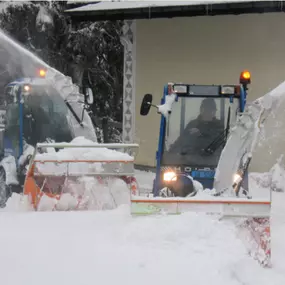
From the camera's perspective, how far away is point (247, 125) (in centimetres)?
642

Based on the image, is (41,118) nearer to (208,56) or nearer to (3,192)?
(3,192)

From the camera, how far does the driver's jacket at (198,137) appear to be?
736 cm

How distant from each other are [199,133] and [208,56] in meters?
7.42

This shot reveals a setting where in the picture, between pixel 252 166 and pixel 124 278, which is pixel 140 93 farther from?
pixel 124 278

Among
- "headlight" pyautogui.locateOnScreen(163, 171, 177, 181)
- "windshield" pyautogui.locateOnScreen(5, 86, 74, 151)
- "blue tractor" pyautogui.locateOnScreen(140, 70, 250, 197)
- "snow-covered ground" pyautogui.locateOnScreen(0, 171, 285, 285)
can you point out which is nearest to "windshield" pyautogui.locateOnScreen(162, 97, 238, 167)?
"blue tractor" pyautogui.locateOnScreen(140, 70, 250, 197)

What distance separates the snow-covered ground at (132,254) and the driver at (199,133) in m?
1.65

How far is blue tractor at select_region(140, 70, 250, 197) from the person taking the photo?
23.7 feet

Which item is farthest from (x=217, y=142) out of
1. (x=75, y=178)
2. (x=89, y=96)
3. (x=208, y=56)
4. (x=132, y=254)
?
(x=208, y=56)

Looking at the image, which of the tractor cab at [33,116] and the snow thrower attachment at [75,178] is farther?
the tractor cab at [33,116]

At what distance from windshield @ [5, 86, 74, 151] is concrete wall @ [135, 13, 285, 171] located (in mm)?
5069

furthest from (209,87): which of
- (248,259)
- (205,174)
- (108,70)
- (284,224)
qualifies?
(108,70)

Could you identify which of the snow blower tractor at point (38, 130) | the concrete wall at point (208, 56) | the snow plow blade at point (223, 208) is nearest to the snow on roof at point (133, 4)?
the concrete wall at point (208, 56)

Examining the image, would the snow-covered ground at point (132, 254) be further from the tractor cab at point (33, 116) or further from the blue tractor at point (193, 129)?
the tractor cab at point (33, 116)

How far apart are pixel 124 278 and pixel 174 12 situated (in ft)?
32.8
